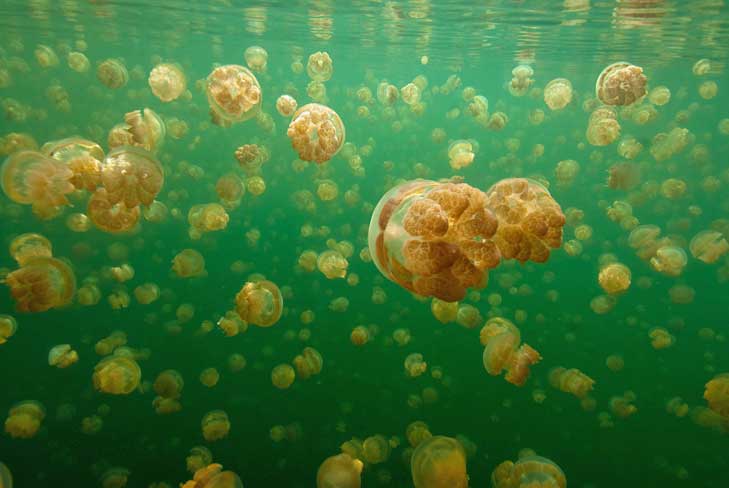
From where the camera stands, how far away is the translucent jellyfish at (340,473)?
4730 millimetres

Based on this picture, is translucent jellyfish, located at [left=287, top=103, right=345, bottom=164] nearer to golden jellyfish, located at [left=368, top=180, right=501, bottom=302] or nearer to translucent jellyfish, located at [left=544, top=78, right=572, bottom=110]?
golden jellyfish, located at [left=368, top=180, right=501, bottom=302]

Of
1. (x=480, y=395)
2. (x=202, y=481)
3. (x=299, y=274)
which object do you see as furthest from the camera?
(x=299, y=274)

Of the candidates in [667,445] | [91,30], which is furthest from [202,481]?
[91,30]

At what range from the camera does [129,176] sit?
4285 mm

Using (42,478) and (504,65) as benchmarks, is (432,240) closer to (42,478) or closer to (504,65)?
(42,478)

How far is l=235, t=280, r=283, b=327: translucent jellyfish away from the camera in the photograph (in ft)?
18.2

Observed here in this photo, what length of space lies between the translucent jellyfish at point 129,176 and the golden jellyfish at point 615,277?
5733 millimetres

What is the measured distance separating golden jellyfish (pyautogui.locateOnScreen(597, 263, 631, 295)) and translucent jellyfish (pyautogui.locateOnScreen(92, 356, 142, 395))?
6122 millimetres

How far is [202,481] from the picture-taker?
157 inches


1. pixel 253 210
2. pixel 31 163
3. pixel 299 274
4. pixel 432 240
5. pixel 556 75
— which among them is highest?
pixel 432 240

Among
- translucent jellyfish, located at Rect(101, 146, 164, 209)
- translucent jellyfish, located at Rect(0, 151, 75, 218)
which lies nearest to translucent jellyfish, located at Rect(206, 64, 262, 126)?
translucent jellyfish, located at Rect(101, 146, 164, 209)

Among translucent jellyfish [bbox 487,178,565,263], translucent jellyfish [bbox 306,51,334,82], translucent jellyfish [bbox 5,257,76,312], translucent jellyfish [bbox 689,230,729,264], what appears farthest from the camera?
translucent jellyfish [bbox 306,51,334,82]

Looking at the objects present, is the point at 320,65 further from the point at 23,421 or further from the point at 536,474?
the point at 536,474

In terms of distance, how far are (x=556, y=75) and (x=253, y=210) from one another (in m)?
19.0
